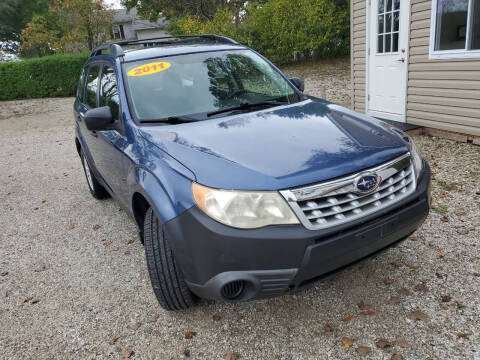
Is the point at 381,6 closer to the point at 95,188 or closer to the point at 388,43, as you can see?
the point at 388,43

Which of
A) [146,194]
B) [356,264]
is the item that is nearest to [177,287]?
[146,194]

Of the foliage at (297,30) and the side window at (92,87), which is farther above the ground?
the foliage at (297,30)

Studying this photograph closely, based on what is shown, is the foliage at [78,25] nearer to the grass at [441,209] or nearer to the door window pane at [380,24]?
the door window pane at [380,24]

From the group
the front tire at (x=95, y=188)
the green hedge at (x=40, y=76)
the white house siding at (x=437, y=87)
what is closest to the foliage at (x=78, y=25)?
the green hedge at (x=40, y=76)

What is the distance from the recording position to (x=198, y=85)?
10.1 feet

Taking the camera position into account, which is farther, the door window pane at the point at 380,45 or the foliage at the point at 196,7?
the foliage at the point at 196,7

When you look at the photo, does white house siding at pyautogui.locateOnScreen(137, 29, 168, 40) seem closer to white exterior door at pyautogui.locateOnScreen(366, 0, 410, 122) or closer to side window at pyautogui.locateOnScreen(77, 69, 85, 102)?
white exterior door at pyautogui.locateOnScreen(366, 0, 410, 122)

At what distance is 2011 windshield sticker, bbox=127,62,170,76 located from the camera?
313 cm

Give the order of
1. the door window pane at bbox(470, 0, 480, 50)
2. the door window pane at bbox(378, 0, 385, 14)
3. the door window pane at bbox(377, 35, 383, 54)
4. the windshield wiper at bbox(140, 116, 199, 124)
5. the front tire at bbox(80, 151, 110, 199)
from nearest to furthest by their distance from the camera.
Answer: the windshield wiper at bbox(140, 116, 199, 124)
the front tire at bbox(80, 151, 110, 199)
the door window pane at bbox(470, 0, 480, 50)
the door window pane at bbox(378, 0, 385, 14)
the door window pane at bbox(377, 35, 383, 54)

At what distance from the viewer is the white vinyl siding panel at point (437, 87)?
5.36 m

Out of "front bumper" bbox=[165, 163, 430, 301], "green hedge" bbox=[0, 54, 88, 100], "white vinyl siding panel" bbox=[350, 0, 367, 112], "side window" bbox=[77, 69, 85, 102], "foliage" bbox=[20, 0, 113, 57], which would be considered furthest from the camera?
"foliage" bbox=[20, 0, 113, 57]

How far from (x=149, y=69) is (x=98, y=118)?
0.62 meters

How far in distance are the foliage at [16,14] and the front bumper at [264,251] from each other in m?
39.1

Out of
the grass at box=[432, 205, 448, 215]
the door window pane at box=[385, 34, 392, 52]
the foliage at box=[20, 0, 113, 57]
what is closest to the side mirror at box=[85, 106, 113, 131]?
the grass at box=[432, 205, 448, 215]
